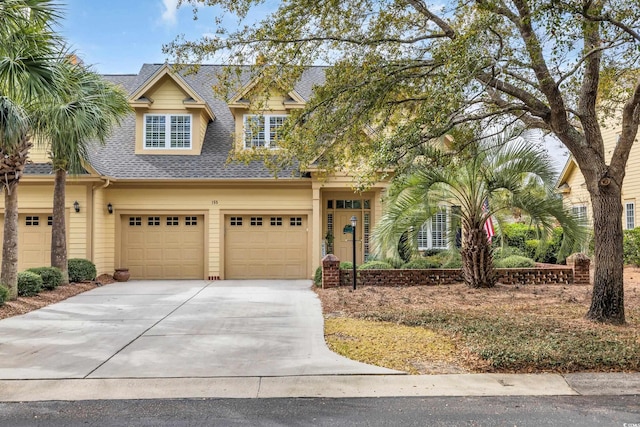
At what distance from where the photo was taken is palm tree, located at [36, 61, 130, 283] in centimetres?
1078

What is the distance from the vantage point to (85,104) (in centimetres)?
1121

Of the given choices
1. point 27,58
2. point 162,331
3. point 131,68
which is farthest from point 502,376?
point 131,68

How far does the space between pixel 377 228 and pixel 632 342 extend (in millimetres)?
6356

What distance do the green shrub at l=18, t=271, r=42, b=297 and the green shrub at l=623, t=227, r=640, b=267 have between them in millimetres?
17364

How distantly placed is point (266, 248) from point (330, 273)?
355cm

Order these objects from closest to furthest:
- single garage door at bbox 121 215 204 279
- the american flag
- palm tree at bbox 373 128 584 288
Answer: palm tree at bbox 373 128 584 288 < the american flag < single garage door at bbox 121 215 204 279

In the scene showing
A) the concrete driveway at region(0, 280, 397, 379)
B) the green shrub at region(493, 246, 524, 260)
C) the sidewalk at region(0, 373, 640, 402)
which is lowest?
the sidewalk at region(0, 373, 640, 402)

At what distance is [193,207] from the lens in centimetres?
1527

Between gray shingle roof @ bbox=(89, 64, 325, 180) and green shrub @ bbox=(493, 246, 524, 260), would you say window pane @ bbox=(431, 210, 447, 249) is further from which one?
gray shingle roof @ bbox=(89, 64, 325, 180)

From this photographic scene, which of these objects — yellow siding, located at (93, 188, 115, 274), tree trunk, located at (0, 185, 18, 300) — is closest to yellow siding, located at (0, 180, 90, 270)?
yellow siding, located at (93, 188, 115, 274)

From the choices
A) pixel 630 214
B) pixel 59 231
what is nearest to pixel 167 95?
pixel 59 231

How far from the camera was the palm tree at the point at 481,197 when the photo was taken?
11.1m

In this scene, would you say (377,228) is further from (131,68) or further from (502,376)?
(131,68)

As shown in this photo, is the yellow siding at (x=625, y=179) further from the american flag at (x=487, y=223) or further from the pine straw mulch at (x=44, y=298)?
the pine straw mulch at (x=44, y=298)
